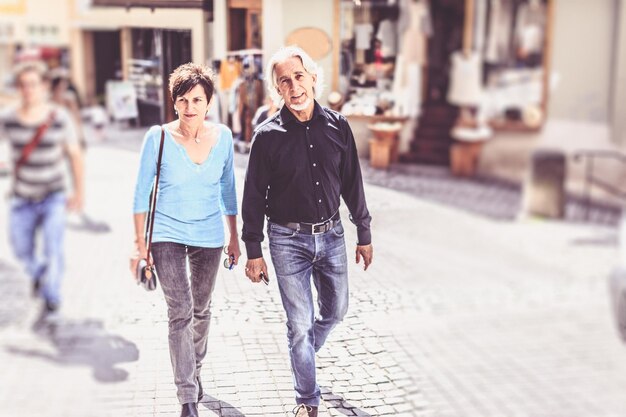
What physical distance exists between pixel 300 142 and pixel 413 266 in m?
0.92

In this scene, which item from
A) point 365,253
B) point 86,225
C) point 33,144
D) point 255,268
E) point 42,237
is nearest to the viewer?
point 33,144

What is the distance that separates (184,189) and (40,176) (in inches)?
17.0

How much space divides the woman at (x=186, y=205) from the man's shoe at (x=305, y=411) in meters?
0.32

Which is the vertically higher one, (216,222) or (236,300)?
(216,222)

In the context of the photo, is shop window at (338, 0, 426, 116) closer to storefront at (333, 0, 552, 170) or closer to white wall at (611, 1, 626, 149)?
storefront at (333, 0, 552, 170)

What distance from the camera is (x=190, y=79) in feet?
7.27

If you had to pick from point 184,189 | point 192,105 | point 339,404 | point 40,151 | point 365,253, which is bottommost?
point 339,404

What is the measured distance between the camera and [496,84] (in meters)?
2.23

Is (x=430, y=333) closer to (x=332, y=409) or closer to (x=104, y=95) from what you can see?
(x=332, y=409)

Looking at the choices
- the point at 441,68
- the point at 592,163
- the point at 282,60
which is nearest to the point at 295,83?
the point at 282,60

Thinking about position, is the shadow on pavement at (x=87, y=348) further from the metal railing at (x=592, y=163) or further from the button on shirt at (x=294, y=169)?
the metal railing at (x=592, y=163)

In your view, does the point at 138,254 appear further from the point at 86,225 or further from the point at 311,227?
the point at 311,227

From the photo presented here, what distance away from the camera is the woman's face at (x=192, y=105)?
2.22 meters

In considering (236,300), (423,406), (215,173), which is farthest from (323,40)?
(423,406)
